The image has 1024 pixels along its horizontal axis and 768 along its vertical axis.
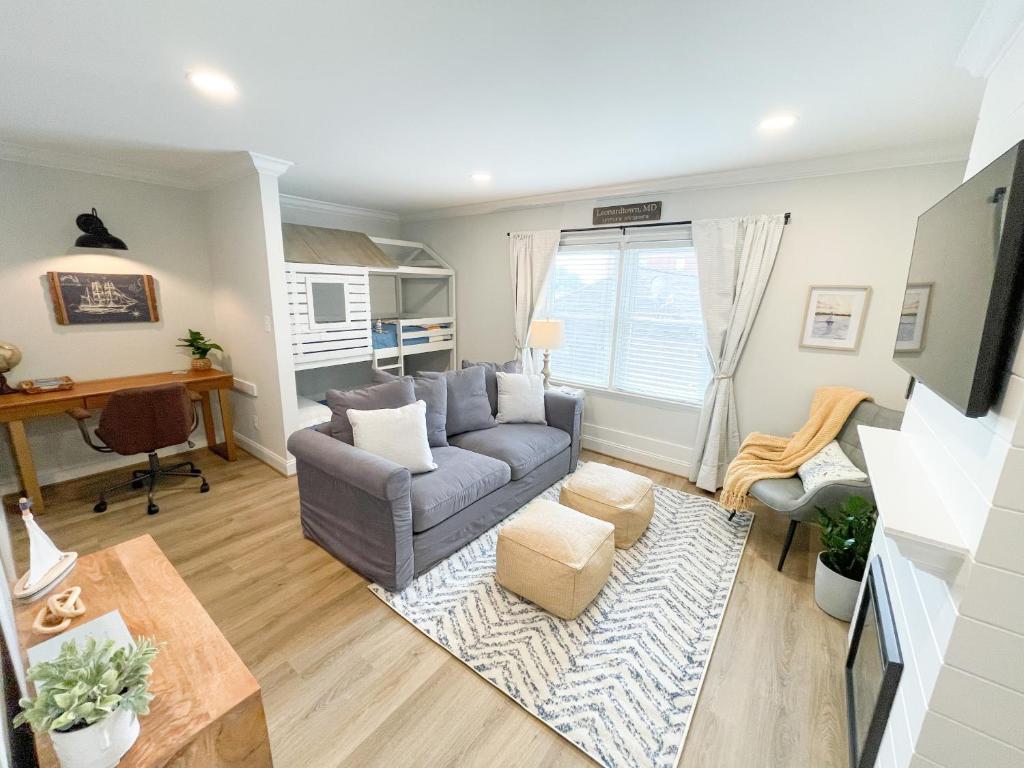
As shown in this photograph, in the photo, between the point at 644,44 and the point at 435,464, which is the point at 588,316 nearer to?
the point at 435,464

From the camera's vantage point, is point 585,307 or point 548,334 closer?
point 548,334

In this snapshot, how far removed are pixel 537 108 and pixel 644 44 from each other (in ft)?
2.10

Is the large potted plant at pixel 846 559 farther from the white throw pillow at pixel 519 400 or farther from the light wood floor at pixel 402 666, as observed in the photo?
the white throw pillow at pixel 519 400

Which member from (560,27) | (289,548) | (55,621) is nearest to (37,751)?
(55,621)

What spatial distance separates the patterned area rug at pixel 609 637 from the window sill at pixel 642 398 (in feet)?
3.72

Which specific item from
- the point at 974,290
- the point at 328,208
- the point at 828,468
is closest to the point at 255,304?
the point at 328,208

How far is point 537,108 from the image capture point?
6.43 feet

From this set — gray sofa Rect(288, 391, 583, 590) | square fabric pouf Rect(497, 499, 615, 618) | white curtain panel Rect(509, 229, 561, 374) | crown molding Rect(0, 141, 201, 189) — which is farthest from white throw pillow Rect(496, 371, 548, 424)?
crown molding Rect(0, 141, 201, 189)

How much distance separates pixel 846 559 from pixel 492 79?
8.92 feet

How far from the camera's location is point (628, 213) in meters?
3.41

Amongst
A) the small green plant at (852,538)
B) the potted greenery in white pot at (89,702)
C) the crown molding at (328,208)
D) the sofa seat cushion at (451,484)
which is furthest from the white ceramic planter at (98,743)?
the crown molding at (328,208)

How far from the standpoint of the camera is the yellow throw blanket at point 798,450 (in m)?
2.53

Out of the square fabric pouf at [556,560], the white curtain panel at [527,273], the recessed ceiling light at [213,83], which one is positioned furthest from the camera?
the white curtain panel at [527,273]

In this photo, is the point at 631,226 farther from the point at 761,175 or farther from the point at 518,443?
the point at 518,443
